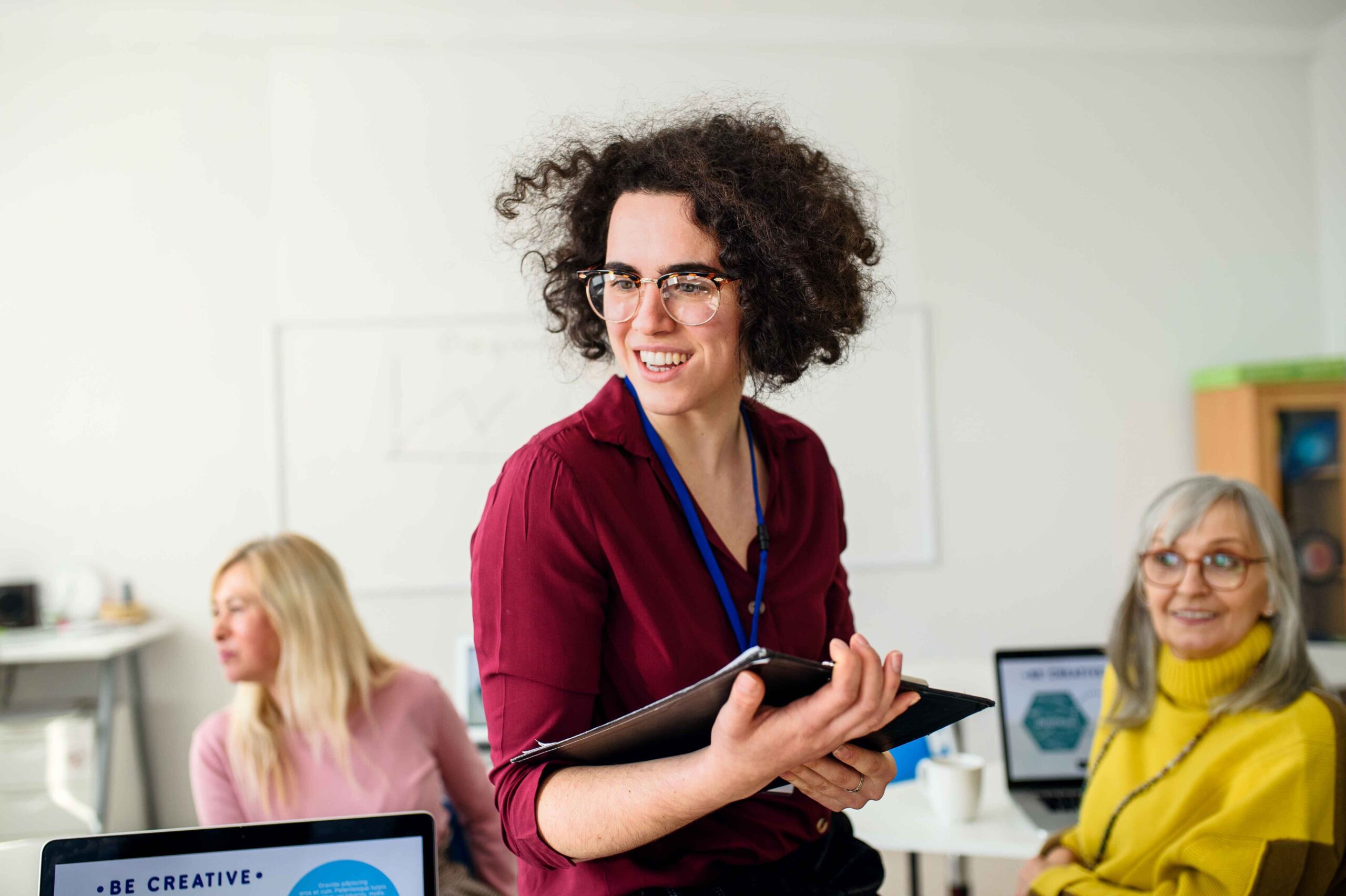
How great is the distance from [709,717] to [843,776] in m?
0.17

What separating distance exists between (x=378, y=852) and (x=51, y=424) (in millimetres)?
3964

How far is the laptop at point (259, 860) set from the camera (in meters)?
1.01

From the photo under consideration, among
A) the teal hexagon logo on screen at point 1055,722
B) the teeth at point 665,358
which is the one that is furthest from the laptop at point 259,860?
the teal hexagon logo on screen at point 1055,722

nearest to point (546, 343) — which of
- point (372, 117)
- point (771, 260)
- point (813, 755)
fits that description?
point (372, 117)

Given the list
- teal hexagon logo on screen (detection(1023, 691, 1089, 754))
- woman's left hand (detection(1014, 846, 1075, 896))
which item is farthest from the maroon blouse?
teal hexagon logo on screen (detection(1023, 691, 1089, 754))

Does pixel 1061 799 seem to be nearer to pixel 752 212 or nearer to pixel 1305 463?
pixel 752 212

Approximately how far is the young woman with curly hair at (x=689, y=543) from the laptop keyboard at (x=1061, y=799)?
1.16 meters

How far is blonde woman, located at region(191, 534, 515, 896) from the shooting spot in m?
2.11

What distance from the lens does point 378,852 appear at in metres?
1.06

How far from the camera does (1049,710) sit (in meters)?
2.42

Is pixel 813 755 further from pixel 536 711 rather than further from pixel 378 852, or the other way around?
pixel 378 852

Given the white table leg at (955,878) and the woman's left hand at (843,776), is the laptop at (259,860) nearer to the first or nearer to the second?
the woman's left hand at (843,776)

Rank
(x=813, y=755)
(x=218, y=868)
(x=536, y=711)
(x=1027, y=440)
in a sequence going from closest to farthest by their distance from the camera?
(x=813, y=755), (x=536, y=711), (x=218, y=868), (x=1027, y=440)

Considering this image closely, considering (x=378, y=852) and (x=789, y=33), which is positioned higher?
(x=789, y=33)
